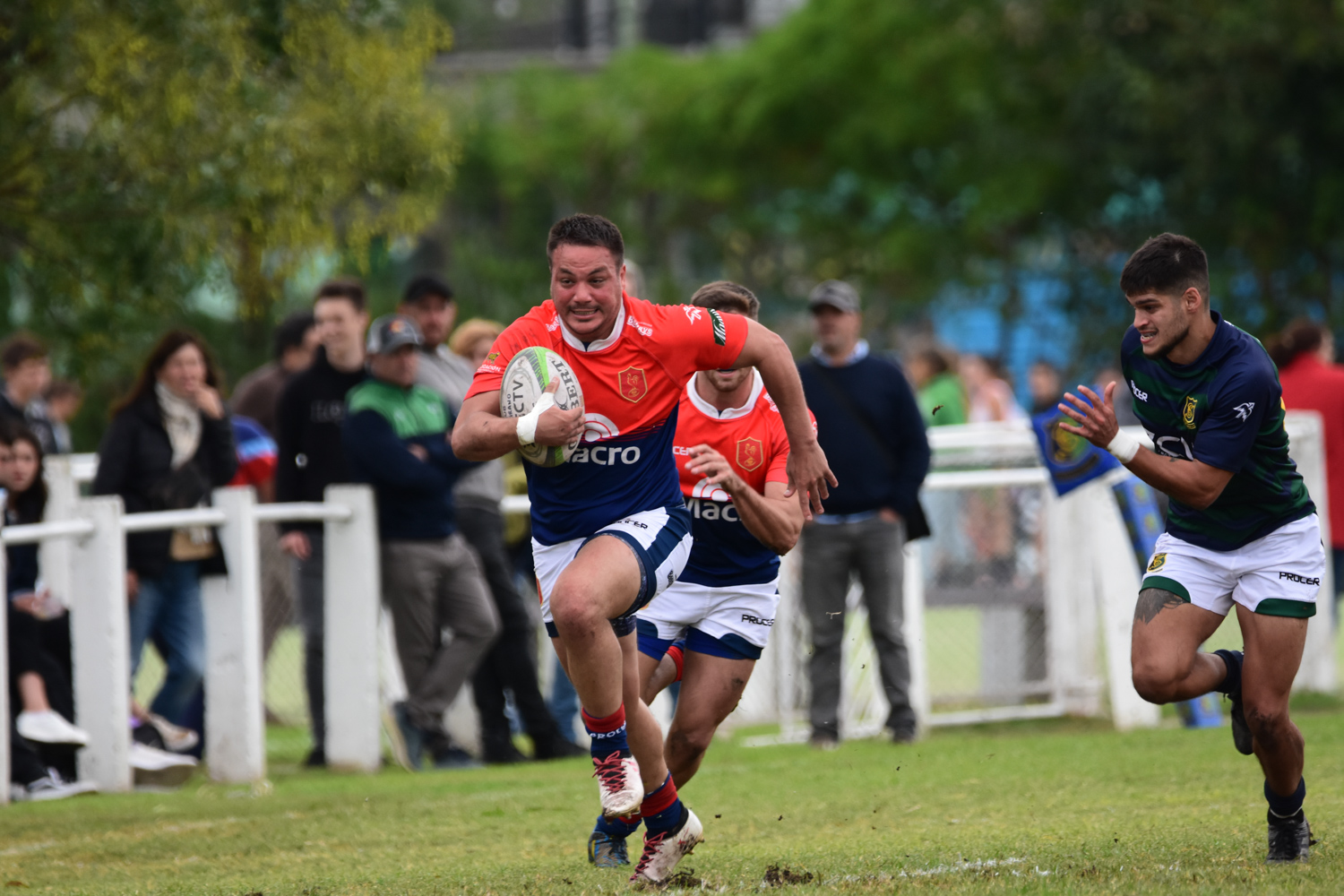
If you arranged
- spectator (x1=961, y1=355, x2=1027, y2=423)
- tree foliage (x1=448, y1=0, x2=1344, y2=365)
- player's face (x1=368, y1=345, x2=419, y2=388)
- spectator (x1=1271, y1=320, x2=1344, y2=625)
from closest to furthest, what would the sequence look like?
player's face (x1=368, y1=345, x2=419, y2=388), spectator (x1=1271, y1=320, x2=1344, y2=625), spectator (x1=961, y1=355, x2=1027, y2=423), tree foliage (x1=448, y1=0, x2=1344, y2=365)

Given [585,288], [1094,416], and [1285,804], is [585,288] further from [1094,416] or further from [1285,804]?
[1285,804]

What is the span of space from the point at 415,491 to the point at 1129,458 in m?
5.74

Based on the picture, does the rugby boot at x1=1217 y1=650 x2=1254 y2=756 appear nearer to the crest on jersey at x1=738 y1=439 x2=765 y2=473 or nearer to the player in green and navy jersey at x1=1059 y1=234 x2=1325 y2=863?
the player in green and navy jersey at x1=1059 y1=234 x2=1325 y2=863

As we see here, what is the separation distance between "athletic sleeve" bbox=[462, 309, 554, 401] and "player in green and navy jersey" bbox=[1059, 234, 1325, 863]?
191cm

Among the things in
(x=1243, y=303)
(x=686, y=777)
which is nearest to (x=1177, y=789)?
(x=686, y=777)

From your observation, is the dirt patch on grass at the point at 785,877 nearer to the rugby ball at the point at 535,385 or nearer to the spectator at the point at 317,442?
the rugby ball at the point at 535,385

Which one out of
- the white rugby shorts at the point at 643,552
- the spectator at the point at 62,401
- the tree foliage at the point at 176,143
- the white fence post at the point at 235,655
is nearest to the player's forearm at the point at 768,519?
the white rugby shorts at the point at 643,552

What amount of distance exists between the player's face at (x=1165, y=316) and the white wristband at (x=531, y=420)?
217 centimetres

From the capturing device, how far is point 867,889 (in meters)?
6.11

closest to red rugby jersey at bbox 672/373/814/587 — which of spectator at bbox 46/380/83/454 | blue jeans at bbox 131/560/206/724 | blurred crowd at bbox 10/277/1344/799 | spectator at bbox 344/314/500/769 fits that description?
blurred crowd at bbox 10/277/1344/799

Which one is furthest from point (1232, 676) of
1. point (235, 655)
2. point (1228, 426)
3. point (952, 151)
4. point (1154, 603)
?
point (952, 151)

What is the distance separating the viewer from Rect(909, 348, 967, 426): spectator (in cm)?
1653

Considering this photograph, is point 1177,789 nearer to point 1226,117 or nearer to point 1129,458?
point 1129,458

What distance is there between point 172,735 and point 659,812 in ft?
17.8
